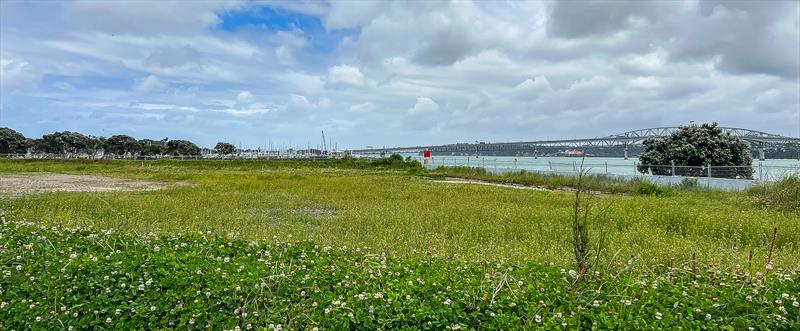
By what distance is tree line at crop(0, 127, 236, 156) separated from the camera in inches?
3339

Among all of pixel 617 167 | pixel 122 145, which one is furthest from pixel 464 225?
pixel 122 145

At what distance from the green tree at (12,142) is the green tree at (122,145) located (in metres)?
12.6

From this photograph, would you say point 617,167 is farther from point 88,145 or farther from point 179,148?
point 88,145

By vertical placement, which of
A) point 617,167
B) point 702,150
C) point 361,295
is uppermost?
point 702,150

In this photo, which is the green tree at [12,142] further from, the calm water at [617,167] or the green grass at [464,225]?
the green grass at [464,225]

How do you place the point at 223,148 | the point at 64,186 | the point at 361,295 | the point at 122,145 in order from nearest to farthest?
the point at 361,295 → the point at 64,186 → the point at 122,145 → the point at 223,148

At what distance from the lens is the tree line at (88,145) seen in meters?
84.8

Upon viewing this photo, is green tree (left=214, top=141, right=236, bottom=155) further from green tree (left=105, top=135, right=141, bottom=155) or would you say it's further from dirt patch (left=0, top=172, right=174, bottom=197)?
dirt patch (left=0, top=172, right=174, bottom=197)

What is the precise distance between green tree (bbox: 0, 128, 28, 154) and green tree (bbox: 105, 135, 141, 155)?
12632mm

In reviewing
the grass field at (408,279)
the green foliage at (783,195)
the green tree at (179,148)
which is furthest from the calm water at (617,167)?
the green tree at (179,148)

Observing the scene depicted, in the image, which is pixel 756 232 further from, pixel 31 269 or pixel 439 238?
pixel 31 269

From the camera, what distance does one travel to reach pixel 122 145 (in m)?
93.1

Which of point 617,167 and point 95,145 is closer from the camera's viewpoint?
point 617,167

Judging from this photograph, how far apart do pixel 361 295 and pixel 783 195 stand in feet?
43.8
